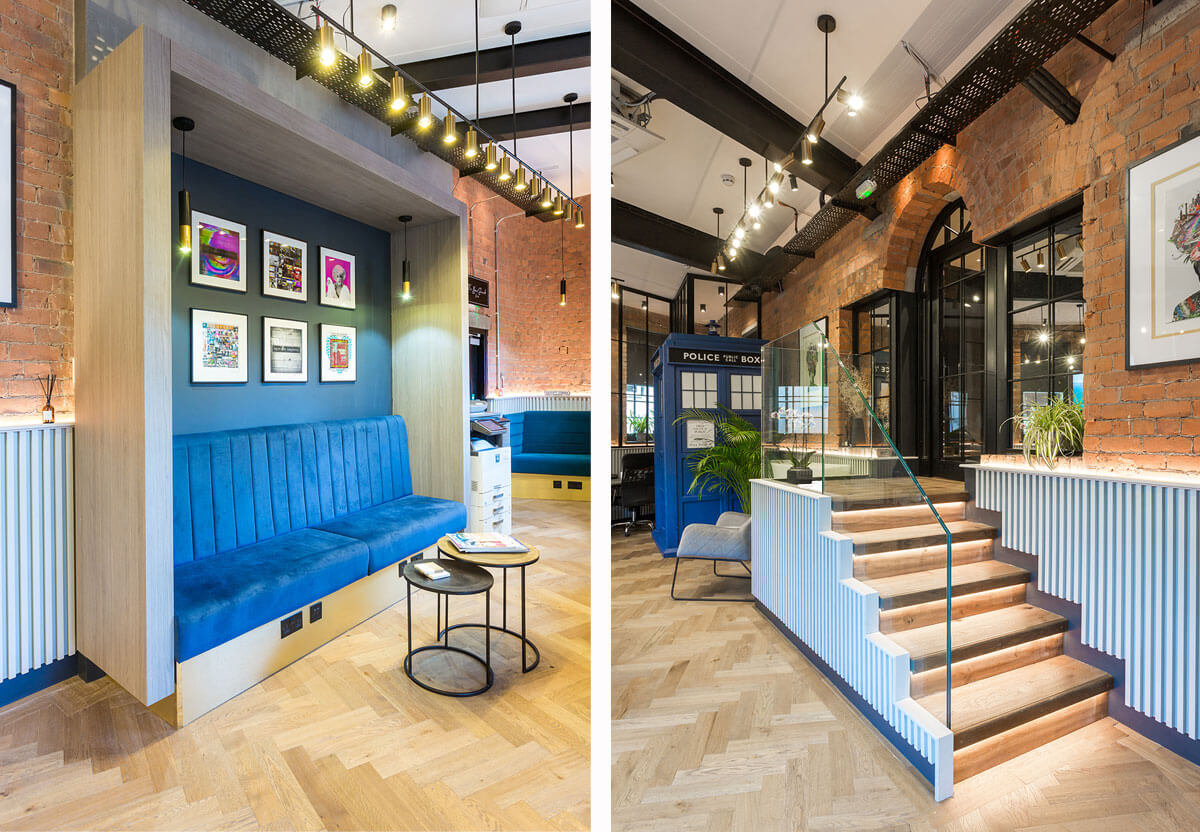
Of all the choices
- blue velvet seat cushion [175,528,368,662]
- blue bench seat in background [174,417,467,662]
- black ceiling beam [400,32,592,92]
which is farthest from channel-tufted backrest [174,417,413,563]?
black ceiling beam [400,32,592,92]

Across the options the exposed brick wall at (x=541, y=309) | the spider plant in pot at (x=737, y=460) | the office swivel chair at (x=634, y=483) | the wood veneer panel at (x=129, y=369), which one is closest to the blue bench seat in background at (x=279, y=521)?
the wood veneer panel at (x=129, y=369)

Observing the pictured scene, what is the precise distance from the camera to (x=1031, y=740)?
1912 mm

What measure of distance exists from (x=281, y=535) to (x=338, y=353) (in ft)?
4.21

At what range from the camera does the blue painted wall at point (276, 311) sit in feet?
8.63

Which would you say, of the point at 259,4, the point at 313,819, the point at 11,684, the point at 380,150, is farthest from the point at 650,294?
the point at 11,684

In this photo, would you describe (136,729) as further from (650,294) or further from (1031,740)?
(650,294)

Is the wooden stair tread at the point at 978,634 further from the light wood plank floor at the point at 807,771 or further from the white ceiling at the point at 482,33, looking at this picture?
the white ceiling at the point at 482,33

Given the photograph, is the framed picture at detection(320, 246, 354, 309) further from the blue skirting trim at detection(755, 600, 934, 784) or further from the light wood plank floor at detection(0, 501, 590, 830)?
the blue skirting trim at detection(755, 600, 934, 784)

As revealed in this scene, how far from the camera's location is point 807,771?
1.71 metres

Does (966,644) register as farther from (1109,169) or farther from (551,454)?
(551,454)

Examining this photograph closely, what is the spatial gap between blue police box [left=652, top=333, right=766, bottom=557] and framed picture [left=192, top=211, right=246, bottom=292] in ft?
9.86

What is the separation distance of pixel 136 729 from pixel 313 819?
0.91 metres

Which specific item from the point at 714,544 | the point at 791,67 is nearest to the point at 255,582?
the point at 714,544

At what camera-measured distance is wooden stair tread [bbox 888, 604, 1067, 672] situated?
71.2 inches
